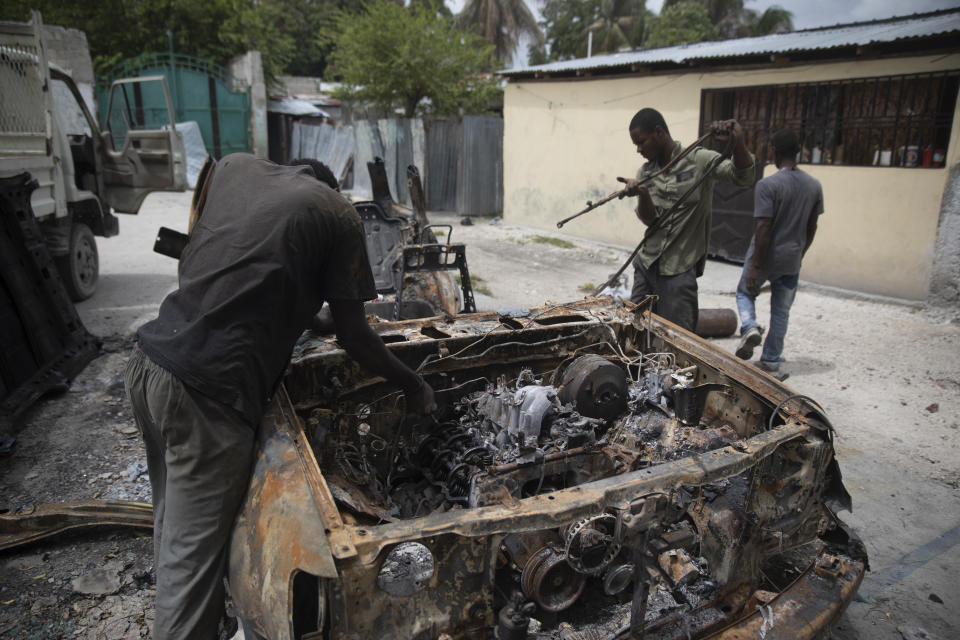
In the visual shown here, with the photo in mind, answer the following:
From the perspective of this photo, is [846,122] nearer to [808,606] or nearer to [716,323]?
[716,323]

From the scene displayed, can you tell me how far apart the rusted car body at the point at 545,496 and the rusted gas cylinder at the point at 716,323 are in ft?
10.6

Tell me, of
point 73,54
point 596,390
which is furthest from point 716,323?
point 73,54

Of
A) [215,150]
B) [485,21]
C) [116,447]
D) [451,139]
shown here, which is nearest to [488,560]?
[116,447]

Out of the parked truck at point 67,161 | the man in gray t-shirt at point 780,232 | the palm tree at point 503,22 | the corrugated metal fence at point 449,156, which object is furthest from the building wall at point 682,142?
the palm tree at point 503,22

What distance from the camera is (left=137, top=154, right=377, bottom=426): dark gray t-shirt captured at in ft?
6.26

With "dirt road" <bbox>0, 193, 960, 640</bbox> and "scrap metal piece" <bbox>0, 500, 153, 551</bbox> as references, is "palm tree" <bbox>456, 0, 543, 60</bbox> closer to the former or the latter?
"dirt road" <bbox>0, 193, 960, 640</bbox>

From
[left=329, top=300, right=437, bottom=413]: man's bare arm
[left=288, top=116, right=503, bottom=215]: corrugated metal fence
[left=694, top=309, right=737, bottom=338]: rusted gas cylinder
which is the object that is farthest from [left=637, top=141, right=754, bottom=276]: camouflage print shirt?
[left=288, top=116, right=503, bottom=215]: corrugated metal fence

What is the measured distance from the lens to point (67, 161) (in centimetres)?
696

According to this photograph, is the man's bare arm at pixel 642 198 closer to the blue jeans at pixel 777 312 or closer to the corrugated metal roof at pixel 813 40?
the blue jeans at pixel 777 312

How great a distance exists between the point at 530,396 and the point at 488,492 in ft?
1.85

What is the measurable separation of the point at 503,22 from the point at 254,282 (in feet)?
96.5

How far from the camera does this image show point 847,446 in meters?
4.24

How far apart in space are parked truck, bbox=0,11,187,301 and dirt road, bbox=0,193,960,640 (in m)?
0.74

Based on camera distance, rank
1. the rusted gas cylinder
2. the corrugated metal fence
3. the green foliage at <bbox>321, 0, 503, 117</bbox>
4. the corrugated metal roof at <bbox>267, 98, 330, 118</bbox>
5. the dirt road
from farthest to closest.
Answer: the corrugated metal roof at <bbox>267, 98, 330, 118</bbox> < the green foliage at <bbox>321, 0, 503, 117</bbox> < the corrugated metal fence < the rusted gas cylinder < the dirt road
